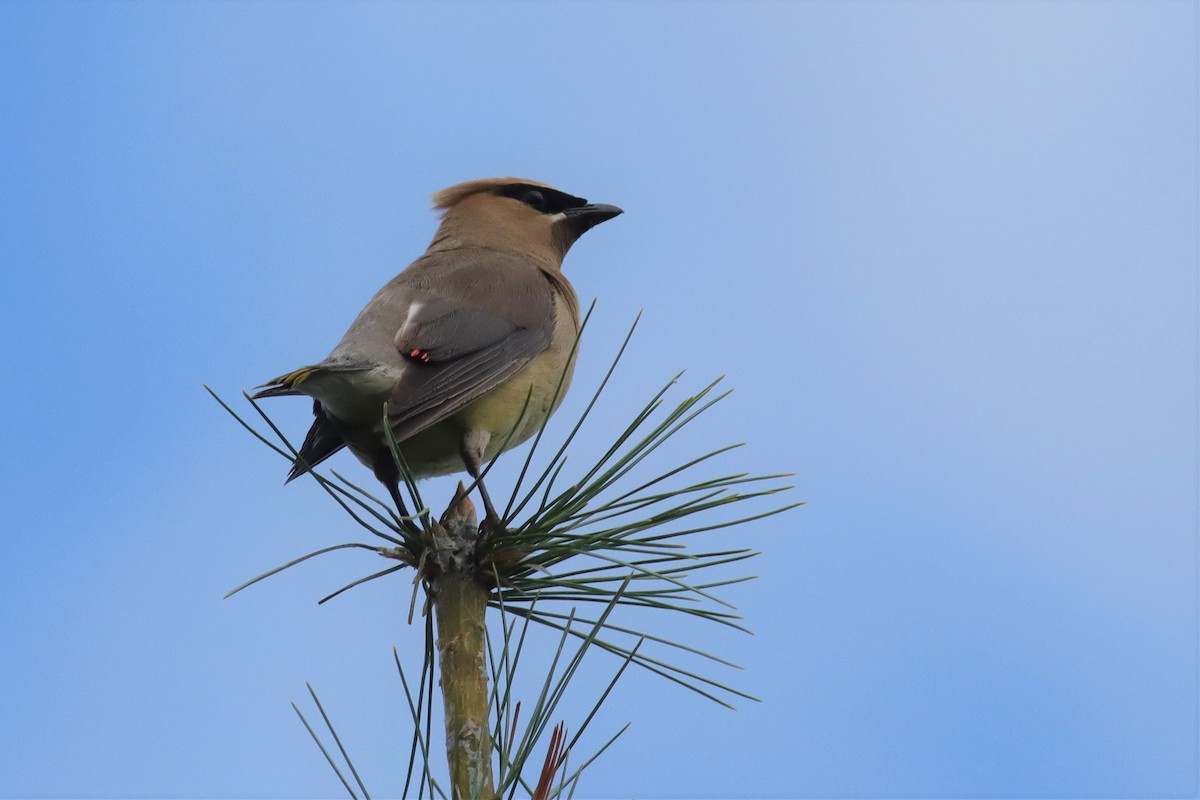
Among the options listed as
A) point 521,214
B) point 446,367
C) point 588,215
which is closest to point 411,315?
point 446,367

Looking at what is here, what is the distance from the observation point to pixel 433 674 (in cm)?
282

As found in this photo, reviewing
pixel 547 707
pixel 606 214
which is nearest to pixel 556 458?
pixel 547 707

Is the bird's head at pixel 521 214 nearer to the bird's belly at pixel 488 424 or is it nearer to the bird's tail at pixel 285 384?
the bird's belly at pixel 488 424

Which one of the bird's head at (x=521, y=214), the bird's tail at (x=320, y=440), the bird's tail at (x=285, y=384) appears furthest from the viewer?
the bird's head at (x=521, y=214)

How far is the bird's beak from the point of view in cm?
575

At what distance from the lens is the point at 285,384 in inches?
132

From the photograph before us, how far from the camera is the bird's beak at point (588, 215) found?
5.75 m

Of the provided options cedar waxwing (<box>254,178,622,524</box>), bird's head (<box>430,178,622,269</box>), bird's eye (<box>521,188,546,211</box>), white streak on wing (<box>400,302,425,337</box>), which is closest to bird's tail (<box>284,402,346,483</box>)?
cedar waxwing (<box>254,178,622,524</box>)

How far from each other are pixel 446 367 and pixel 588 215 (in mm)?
1925

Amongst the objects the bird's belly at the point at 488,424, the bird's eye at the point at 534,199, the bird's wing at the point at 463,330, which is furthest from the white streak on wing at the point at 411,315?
the bird's eye at the point at 534,199

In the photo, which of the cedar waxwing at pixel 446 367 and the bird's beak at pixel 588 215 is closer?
the cedar waxwing at pixel 446 367

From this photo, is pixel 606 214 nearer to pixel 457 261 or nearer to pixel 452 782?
pixel 457 261

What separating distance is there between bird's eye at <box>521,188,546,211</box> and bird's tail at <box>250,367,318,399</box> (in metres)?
2.39

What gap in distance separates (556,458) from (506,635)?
373 millimetres
